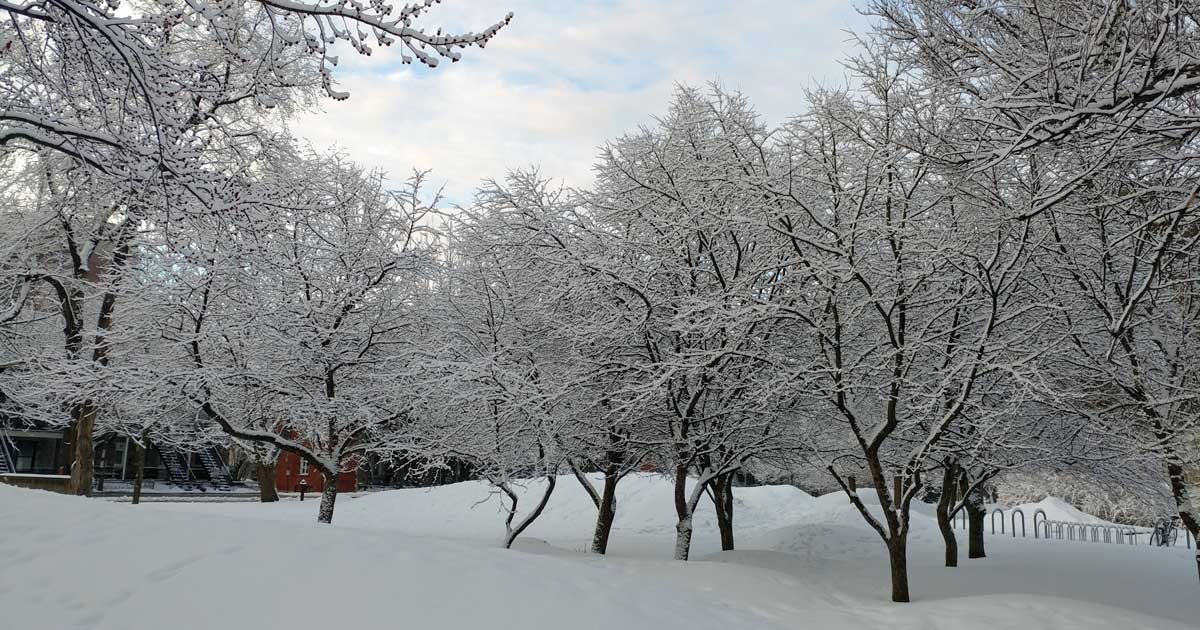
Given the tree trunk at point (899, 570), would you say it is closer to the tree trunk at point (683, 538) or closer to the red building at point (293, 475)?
the tree trunk at point (683, 538)

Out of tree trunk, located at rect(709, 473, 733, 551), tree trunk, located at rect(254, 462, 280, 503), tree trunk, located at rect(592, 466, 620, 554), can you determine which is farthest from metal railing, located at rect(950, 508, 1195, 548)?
tree trunk, located at rect(254, 462, 280, 503)

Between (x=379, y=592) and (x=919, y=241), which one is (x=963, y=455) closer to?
(x=919, y=241)

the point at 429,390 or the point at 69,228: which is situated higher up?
the point at 69,228

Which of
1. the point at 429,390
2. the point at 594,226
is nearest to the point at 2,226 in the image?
the point at 429,390

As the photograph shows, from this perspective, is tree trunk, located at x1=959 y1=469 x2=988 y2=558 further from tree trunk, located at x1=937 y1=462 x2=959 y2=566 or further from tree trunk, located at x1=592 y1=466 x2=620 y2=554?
tree trunk, located at x1=592 y1=466 x2=620 y2=554

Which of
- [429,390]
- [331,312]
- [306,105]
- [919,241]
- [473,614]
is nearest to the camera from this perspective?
[473,614]

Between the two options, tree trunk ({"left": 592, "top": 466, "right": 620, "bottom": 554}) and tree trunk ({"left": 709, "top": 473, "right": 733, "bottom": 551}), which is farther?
tree trunk ({"left": 709, "top": 473, "right": 733, "bottom": 551})

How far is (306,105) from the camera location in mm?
18094

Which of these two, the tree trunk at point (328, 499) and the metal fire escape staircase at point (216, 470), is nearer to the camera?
the tree trunk at point (328, 499)

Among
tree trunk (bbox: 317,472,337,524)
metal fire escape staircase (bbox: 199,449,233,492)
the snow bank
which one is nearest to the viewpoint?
the snow bank

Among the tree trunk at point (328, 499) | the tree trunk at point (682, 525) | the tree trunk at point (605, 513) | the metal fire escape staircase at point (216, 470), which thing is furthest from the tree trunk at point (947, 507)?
the metal fire escape staircase at point (216, 470)

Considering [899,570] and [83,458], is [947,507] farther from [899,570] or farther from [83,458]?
[83,458]

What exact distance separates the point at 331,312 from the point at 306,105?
6616mm

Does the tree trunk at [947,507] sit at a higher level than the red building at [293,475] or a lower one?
higher
